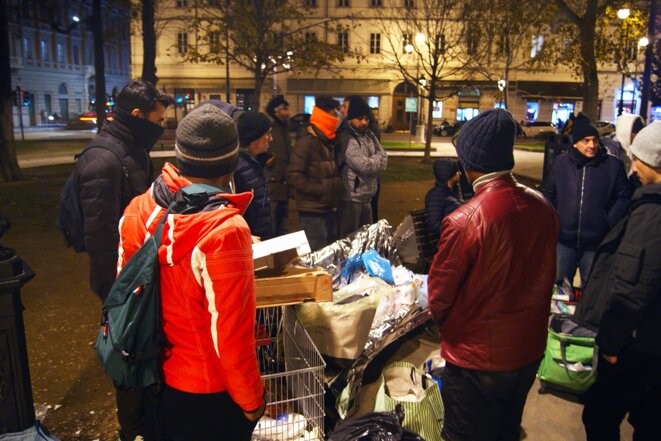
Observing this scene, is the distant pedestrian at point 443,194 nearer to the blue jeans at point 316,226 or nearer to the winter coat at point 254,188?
the blue jeans at point 316,226

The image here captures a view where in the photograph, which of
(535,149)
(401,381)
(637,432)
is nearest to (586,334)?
(637,432)

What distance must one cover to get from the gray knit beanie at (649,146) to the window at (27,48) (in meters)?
63.5

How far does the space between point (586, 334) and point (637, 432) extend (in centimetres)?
111

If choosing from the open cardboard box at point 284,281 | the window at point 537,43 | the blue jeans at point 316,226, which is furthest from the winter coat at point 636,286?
the window at point 537,43

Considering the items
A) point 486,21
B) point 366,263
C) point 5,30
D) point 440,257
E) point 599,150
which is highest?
point 486,21

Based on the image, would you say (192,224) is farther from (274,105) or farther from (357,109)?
(274,105)

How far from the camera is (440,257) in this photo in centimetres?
240

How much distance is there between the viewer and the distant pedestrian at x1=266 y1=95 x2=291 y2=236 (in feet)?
20.6

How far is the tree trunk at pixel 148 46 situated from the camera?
53.2 feet

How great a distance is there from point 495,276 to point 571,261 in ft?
9.83

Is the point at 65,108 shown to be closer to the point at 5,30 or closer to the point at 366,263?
the point at 5,30

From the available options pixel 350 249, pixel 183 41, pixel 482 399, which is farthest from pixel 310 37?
pixel 482 399

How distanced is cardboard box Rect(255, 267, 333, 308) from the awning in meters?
47.4

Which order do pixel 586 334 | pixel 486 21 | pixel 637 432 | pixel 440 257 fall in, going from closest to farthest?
1. pixel 440 257
2. pixel 637 432
3. pixel 586 334
4. pixel 486 21
